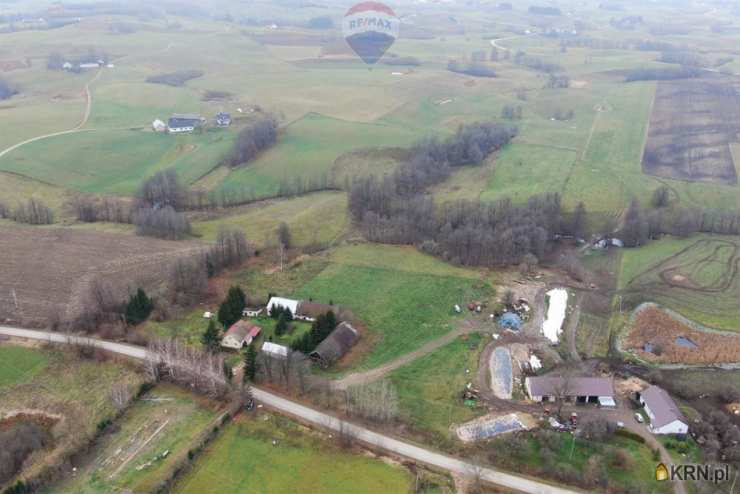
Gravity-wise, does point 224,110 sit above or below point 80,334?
above

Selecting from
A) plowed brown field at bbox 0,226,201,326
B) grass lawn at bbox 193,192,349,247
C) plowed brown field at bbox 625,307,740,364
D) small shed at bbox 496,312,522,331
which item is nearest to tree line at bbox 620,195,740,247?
plowed brown field at bbox 625,307,740,364

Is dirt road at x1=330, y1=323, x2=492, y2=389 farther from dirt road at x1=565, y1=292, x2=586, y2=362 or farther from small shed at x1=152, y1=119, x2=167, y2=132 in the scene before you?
small shed at x1=152, y1=119, x2=167, y2=132

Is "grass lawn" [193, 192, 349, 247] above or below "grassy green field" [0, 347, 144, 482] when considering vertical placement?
above

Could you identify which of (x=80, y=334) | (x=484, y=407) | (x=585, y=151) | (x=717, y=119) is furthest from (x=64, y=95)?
(x=717, y=119)

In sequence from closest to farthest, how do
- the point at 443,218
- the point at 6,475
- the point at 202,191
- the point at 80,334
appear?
the point at 6,475 → the point at 80,334 → the point at 443,218 → the point at 202,191

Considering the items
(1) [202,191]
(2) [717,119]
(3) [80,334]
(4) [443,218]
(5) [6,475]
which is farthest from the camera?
(2) [717,119]

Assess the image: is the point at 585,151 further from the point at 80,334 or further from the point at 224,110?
the point at 80,334

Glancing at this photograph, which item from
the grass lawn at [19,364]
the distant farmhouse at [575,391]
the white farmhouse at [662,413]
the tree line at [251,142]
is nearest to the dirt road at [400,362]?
the distant farmhouse at [575,391]
